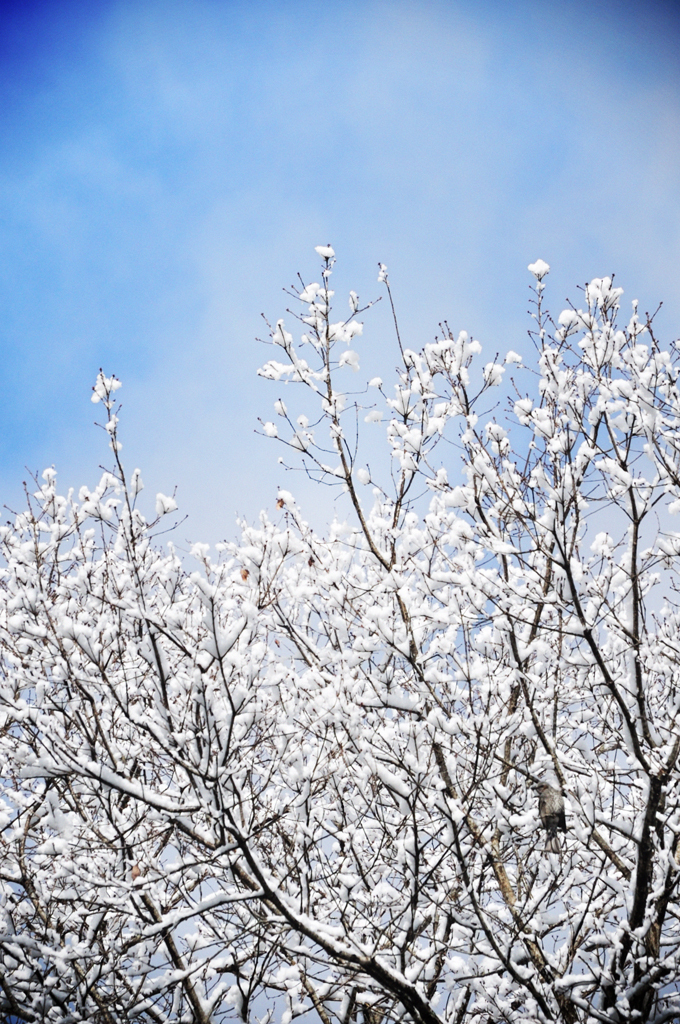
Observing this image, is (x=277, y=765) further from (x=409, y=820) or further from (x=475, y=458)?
(x=475, y=458)

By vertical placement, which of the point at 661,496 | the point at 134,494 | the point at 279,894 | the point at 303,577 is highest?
the point at 303,577

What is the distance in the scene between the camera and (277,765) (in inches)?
163

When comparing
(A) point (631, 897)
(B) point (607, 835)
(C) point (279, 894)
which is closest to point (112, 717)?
(C) point (279, 894)

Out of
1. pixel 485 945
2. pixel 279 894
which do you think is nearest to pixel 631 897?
pixel 485 945

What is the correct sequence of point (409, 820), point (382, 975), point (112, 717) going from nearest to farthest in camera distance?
1. point (382, 975)
2. point (409, 820)
3. point (112, 717)

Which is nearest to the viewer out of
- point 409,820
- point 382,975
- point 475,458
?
point 382,975

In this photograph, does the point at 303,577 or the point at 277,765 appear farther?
the point at 303,577

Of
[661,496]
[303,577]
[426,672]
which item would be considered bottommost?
[426,672]

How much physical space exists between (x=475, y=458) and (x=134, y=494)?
7.60 feet

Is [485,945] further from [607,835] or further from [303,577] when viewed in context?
[303,577]

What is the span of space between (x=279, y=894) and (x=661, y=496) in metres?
3.37

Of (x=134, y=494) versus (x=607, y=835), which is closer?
(x=134, y=494)

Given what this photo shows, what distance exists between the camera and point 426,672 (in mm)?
4484

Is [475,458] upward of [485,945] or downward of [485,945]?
upward
